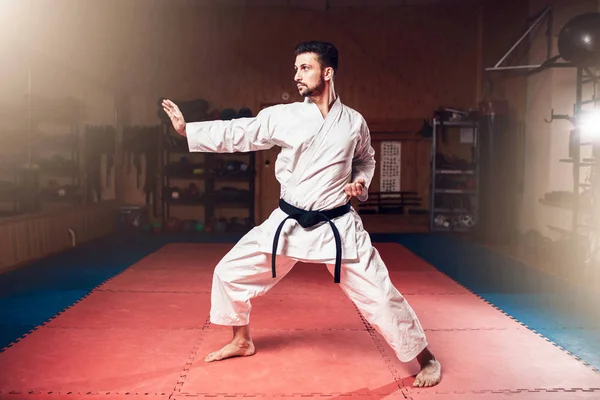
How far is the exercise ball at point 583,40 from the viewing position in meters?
4.84

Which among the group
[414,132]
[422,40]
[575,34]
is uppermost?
[422,40]

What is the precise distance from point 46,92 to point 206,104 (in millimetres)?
2482

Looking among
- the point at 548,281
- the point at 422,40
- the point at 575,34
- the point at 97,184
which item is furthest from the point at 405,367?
the point at 422,40

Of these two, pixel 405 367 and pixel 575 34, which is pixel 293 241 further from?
pixel 575 34

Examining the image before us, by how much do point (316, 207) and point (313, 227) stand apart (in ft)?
0.29

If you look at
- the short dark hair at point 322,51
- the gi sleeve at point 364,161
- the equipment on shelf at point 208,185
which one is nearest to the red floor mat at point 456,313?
the gi sleeve at point 364,161

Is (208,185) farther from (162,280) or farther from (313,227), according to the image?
(313,227)

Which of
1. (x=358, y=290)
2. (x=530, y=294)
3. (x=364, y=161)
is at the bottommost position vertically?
(x=530, y=294)

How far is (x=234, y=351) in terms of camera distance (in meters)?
2.65

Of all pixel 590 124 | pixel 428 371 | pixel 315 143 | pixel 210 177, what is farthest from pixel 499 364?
pixel 210 177

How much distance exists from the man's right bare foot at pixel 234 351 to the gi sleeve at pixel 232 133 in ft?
3.12

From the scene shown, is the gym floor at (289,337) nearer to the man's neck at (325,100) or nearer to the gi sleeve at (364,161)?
the gi sleeve at (364,161)

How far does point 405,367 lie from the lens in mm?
2584

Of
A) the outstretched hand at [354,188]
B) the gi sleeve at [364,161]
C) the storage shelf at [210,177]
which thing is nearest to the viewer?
the outstretched hand at [354,188]
